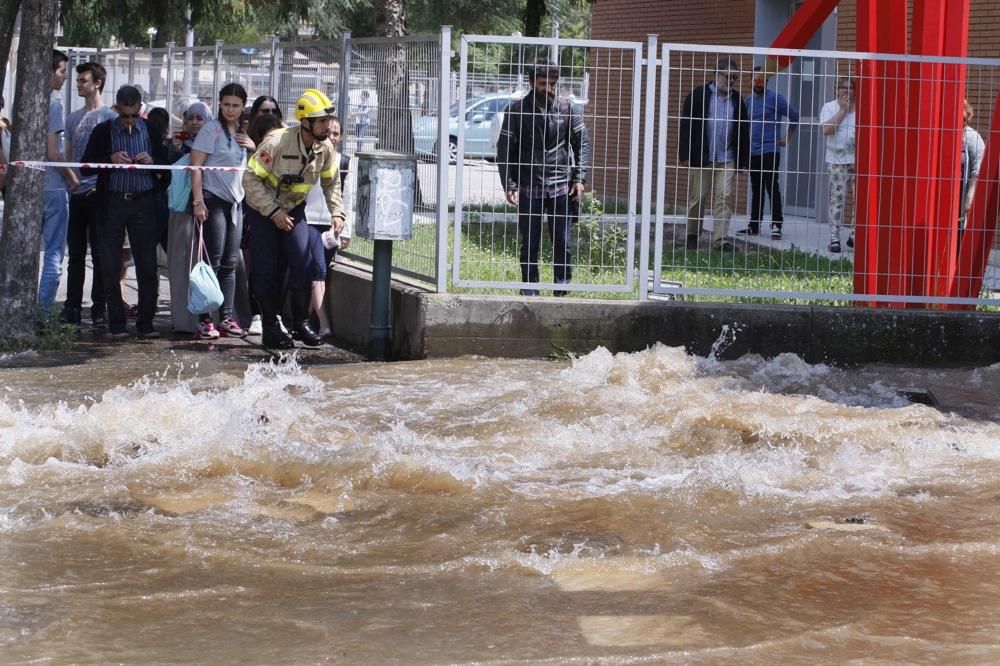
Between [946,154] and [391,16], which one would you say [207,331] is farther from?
[391,16]

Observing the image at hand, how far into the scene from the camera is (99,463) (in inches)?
269

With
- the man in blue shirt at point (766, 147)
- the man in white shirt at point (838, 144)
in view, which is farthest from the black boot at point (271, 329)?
Result: the man in white shirt at point (838, 144)

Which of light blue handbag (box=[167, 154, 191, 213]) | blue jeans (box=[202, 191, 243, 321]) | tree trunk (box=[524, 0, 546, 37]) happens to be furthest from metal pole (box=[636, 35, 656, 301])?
tree trunk (box=[524, 0, 546, 37])

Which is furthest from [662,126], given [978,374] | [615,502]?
[615,502]

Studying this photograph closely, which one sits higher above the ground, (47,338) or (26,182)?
(26,182)

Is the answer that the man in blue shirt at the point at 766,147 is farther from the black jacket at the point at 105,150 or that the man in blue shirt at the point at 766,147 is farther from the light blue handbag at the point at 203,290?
the black jacket at the point at 105,150

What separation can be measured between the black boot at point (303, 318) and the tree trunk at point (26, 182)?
1.80m

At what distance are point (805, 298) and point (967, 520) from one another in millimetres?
4341

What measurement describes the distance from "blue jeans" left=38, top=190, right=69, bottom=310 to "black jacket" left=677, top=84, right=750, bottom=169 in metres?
4.69

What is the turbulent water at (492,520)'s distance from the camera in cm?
475

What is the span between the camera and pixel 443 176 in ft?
32.9

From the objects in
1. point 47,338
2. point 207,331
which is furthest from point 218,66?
point 47,338

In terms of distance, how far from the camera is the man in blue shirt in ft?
32.4

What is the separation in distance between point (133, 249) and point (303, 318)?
4.51 ft
